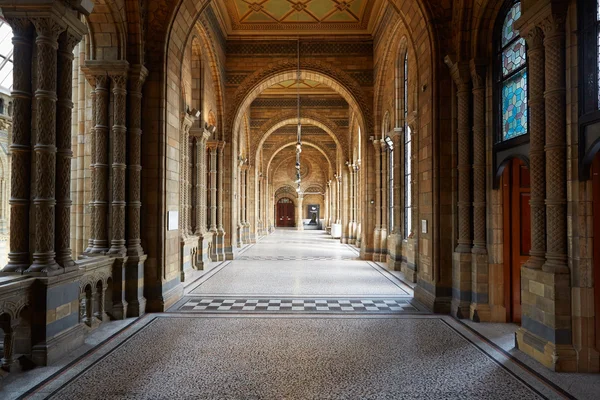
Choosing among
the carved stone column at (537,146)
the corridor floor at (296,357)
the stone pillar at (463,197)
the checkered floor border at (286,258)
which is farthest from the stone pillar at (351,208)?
the carved stone column at (537,146)

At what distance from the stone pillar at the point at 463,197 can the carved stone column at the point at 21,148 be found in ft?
18.0

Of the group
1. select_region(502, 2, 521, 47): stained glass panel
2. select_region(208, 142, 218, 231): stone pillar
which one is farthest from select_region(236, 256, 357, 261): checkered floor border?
select_region(502, 2, 521, 47): stained glass panel

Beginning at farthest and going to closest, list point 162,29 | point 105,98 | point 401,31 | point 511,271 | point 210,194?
point 210,194 → point 401,31 → point 162,29 → point 105,98 → point 511,271

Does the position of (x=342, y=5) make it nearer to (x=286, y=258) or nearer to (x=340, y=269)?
(x=340, y=269)

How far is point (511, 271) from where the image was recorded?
5.73 metres

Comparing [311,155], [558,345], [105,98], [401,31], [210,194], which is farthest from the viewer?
[311,155]

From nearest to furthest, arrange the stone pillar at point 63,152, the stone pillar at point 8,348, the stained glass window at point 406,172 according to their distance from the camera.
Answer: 1. the stone pillar at point 8,348
2. the stone pillar at point 63,152
3. the stained glass window at point 406,172

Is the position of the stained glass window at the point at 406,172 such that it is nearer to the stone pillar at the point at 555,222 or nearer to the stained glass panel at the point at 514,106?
the stained glass panel at the point at 514,106

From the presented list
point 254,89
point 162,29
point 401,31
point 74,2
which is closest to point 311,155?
point 254,89

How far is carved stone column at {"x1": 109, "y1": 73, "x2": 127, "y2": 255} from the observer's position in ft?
19.7

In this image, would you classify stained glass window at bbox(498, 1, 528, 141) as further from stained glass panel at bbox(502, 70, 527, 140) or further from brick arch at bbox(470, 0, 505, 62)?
brick arch at bbox(470, 0, 505, 62)

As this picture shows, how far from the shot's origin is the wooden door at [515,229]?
18.5ft

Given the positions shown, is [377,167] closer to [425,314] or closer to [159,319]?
[425,314]

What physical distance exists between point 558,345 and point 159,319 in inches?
195
